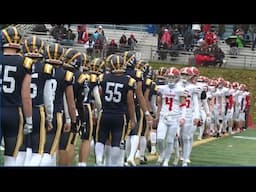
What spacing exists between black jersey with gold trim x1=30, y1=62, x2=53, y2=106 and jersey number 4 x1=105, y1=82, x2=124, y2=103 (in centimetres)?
82

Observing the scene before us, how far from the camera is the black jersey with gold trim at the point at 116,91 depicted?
20.7 feet

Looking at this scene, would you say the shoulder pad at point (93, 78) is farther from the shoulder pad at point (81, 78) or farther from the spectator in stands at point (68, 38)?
the spectator in stands at point (68, 38)

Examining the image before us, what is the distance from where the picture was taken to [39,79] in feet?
18.4

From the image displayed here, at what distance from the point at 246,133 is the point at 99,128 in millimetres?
4547

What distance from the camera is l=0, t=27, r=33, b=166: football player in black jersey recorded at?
5312 mm

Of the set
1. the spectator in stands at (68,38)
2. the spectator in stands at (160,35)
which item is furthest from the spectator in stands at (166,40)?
the spectator in stands at (68,38)

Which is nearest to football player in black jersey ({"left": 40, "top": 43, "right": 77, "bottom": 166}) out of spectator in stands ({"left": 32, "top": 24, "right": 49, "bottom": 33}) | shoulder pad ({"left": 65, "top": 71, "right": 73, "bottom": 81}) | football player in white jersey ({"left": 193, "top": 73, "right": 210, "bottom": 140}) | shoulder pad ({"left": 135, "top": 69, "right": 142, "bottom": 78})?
shoulder pad ({"left": 65, "top": 71, "right": 73, "bottom": 81})

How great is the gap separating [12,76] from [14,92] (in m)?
0.12

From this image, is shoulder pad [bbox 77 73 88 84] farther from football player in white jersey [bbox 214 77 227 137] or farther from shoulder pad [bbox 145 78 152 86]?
football player in white jersey [bbox 214 77 227 137]

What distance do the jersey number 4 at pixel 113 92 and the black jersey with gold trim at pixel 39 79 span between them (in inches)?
32.2

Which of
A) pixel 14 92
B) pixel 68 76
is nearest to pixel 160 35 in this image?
pixel 68 76

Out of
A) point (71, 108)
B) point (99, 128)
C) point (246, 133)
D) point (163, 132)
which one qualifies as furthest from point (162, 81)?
point (246, 133)

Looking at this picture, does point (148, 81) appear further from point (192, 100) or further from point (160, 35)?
point (160, 35)
